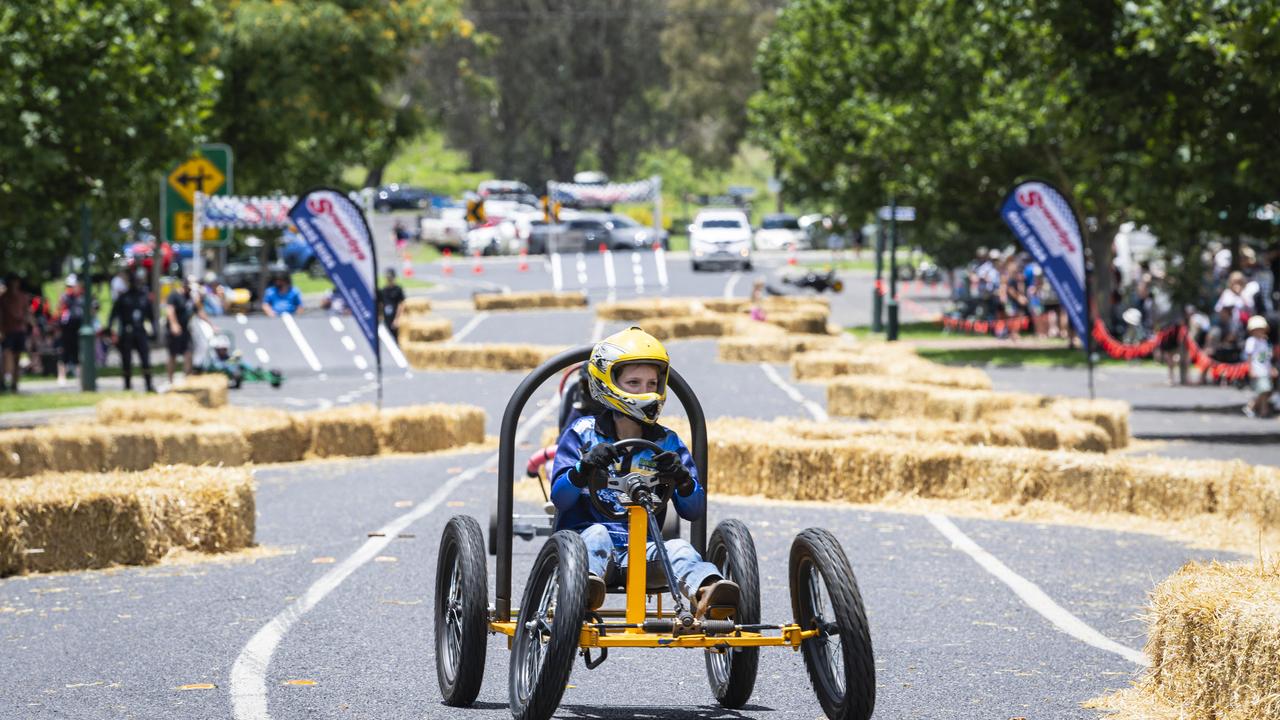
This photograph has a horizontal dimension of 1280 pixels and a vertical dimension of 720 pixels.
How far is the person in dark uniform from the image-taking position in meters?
27.9

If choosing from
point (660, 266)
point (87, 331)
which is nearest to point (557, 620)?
point (87, 331)

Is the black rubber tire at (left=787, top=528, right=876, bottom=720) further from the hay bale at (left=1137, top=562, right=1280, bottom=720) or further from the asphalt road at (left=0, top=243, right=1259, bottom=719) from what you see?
the hay bale at (left=1137, top=562, right=1280, bottom=720)

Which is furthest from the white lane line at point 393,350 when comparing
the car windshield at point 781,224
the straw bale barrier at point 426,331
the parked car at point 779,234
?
the car windshield at point 781,224

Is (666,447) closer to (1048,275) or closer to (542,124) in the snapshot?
Result: (1048,275)

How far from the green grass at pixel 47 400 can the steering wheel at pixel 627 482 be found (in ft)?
65.4

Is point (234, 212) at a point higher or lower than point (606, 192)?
lower

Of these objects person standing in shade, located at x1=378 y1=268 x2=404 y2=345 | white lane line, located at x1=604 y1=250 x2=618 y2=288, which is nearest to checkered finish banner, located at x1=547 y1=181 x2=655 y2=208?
white lane line, located at x1=604 y1=250 x2=618 y2=288

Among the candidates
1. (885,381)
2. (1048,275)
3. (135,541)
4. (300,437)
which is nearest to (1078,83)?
(1048,275)

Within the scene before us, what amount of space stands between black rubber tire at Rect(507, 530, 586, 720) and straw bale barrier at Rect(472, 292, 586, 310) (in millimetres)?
41779

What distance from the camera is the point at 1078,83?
22.1 metres

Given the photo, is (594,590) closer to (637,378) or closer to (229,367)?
(637,378)

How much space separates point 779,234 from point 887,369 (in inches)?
2165

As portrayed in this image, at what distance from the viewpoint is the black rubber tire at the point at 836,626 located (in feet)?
20.3

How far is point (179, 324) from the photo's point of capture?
2905 centimetres
